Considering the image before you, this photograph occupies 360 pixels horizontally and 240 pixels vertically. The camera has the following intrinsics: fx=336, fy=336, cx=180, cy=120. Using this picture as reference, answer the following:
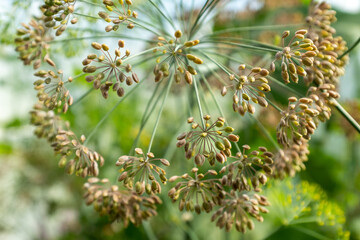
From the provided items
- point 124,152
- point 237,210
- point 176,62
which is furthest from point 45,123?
point 124,152

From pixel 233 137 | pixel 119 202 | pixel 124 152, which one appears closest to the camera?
pixel 233 137

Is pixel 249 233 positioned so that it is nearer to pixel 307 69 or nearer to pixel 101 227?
pixel 101 227

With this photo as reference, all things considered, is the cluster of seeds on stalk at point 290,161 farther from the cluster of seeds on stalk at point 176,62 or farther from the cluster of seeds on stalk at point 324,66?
the cluster of seeds on stalk at point 176,62

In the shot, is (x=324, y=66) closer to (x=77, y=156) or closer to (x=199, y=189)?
(x=199, y=189)

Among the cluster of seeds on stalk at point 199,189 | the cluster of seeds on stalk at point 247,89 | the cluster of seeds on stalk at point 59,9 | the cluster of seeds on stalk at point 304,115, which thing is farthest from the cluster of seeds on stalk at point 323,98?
the cluster of seeds on stalk at point 59,9

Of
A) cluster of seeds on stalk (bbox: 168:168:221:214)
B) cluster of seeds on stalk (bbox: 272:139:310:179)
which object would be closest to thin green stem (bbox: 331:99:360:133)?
cluster of seeds on stalk (bbox: 272:139:310:179)

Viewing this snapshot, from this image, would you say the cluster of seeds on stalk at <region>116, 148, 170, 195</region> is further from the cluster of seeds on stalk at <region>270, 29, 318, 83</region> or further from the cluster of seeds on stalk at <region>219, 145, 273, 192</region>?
the cluster of seeds on stalk at <region>270, 29, 318, 83</region>
